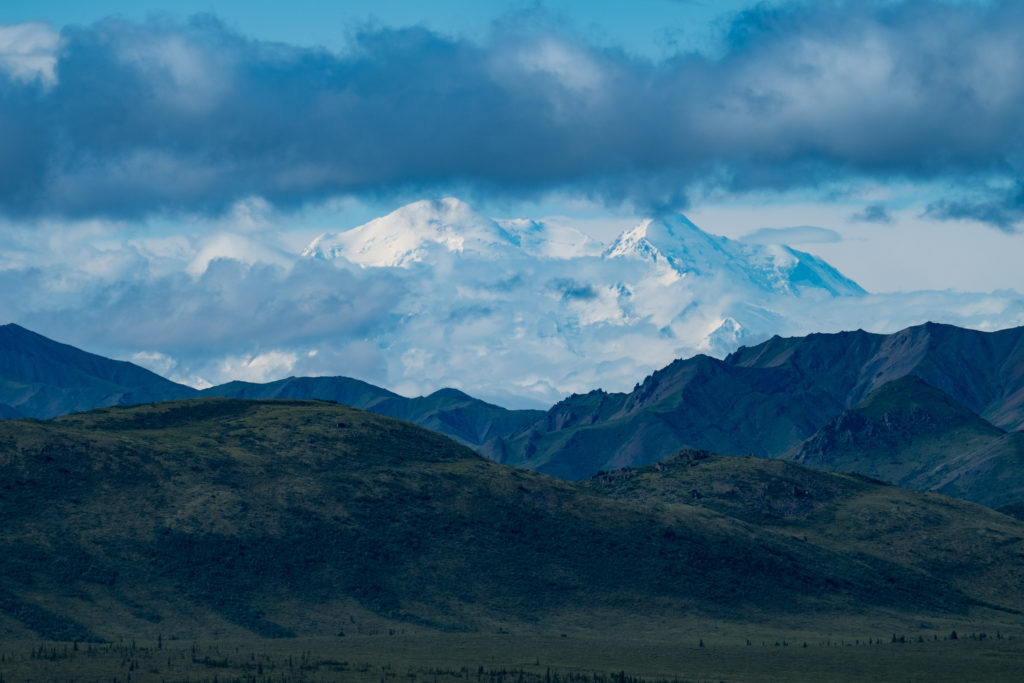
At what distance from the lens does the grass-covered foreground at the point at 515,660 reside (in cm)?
13738

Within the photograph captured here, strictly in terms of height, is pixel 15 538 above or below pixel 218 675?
above

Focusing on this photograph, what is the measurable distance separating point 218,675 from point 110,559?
6712cm

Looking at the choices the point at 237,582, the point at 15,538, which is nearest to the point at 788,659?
the point at 237,582

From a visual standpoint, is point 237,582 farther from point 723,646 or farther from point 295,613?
point 723,646

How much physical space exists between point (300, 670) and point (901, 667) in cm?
6817

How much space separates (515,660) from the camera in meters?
158

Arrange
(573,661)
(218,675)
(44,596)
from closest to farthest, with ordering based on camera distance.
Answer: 1. (218,675)
2. (573,661)
3. (44,596)

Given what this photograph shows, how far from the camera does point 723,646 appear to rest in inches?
7229

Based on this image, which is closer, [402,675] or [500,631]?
[402,675]

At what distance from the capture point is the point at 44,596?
589 feet

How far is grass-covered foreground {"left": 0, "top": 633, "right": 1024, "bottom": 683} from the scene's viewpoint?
451 ft

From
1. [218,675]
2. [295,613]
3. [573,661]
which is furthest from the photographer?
[295,613]

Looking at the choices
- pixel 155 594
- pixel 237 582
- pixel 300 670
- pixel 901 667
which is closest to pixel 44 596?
pixel 155 594

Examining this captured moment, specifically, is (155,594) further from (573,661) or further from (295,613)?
(573,661)
